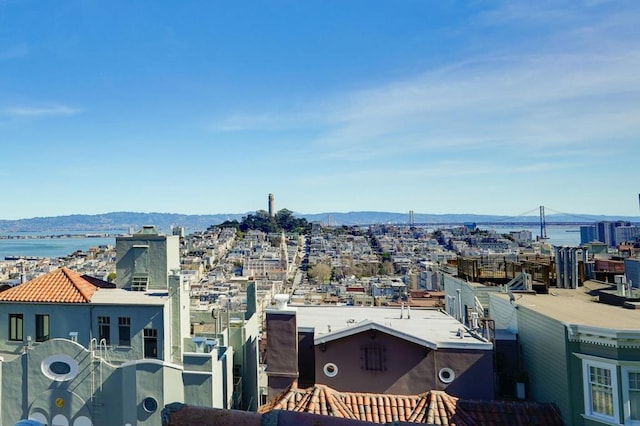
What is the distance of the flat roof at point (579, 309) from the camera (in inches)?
320

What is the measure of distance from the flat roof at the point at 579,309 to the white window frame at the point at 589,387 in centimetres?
58

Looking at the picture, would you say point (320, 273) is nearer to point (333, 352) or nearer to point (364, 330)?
point (333, 352)

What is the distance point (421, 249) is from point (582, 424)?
15730cm

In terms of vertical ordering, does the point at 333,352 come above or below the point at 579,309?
below

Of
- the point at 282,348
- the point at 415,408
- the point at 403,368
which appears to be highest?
the point at 282,348

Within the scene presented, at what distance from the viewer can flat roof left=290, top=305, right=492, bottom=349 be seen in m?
9.71

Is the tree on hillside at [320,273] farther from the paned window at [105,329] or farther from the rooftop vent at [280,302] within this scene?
the rooftop vent at [280,302]

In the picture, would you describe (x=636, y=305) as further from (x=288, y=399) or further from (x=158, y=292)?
(x=158, y=292)

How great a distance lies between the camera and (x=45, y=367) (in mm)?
10664

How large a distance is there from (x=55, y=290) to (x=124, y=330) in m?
2.24

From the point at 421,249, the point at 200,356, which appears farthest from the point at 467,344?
the point at 421,249

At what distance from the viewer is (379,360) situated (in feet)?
32.2

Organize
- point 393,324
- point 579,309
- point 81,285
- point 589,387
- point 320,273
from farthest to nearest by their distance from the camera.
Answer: point 320,273 → point 81,285 → point 393,324 → point 579,309 → point 589,387

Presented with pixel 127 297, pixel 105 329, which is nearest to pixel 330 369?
pixel 127 297
